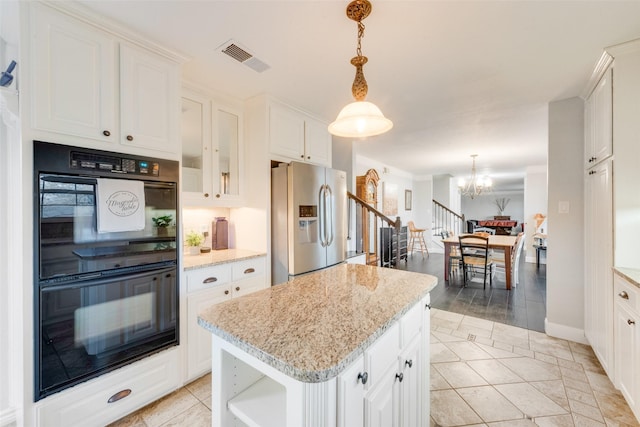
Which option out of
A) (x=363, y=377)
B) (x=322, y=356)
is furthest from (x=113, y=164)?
(x=363, y=377)

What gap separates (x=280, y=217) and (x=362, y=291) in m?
1.43

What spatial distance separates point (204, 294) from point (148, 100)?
147 cm

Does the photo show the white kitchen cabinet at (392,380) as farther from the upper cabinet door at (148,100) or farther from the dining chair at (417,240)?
A: the dining chair at (417,240)

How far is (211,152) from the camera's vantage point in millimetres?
2441

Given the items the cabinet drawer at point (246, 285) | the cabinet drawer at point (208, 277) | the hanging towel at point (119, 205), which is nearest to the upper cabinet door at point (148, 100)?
the hanging towel at point (119, 205)

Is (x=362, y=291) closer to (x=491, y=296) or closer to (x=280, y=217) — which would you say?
(x=280, y=217)

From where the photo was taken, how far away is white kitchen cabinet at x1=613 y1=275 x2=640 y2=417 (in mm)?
1570

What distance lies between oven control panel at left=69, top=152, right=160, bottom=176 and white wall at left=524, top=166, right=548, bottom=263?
7.76 m

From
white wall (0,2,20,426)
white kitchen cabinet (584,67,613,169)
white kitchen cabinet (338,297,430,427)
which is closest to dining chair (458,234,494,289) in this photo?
white kitchen cabinet (584,67,613,169)

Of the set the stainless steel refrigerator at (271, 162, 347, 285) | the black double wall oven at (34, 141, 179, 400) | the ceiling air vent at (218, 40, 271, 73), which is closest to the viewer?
the black double wall oven at (34, 141, 179, 400)

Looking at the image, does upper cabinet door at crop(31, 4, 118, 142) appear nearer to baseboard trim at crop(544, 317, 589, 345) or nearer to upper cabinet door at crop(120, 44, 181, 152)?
upper cabinet door at crop(120, 44, 181, 152)

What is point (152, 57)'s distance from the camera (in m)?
1.81

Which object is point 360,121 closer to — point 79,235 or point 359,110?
point 359,110

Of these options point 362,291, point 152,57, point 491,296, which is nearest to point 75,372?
point 362,291
